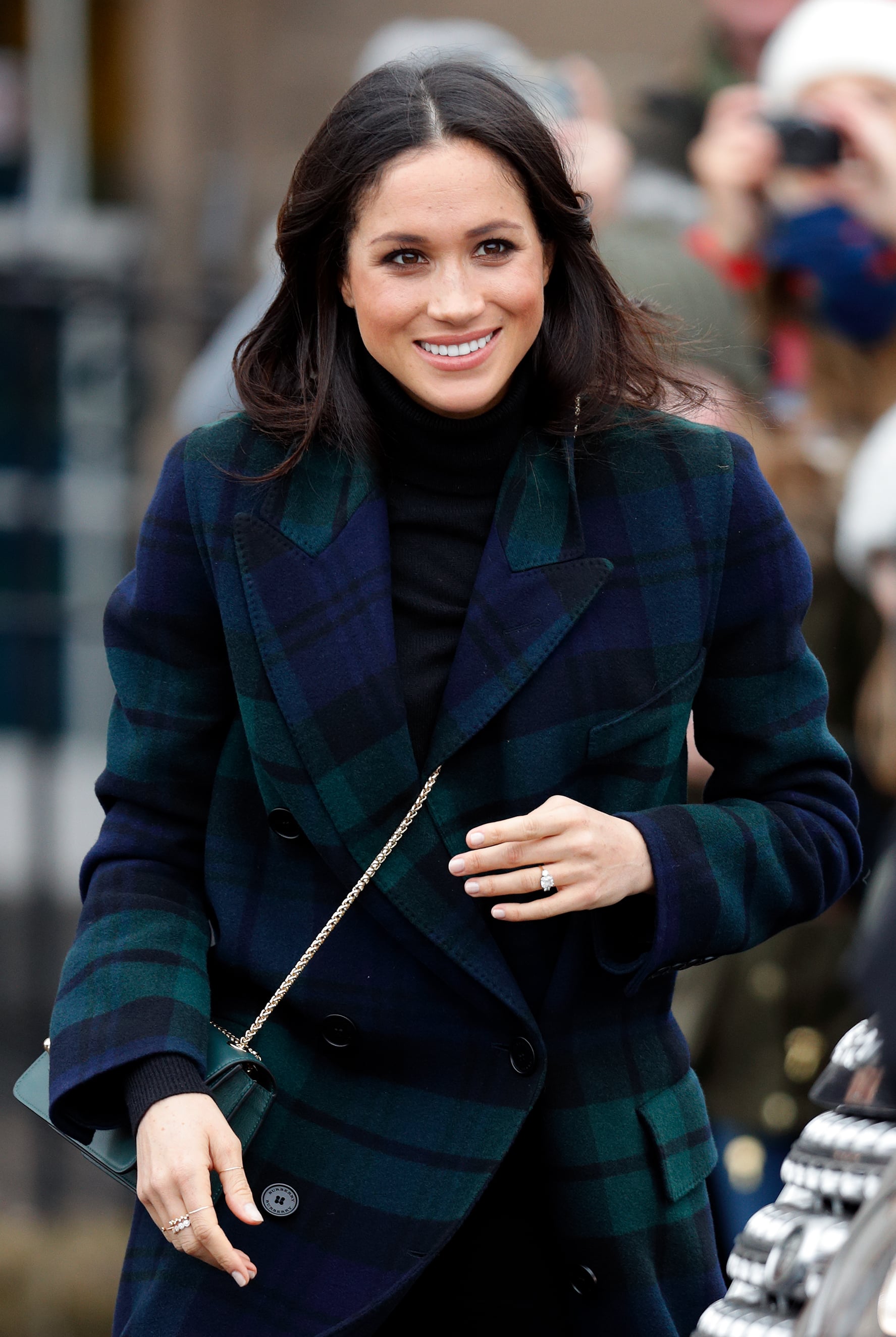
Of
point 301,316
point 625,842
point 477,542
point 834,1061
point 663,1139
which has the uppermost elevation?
point 301,316

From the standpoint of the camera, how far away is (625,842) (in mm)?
1773

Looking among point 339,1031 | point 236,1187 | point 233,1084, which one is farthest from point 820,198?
point 236,1187

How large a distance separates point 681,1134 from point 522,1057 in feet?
0.71

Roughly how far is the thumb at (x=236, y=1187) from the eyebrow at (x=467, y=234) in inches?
35.8

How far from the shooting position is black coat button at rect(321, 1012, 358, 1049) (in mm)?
1910

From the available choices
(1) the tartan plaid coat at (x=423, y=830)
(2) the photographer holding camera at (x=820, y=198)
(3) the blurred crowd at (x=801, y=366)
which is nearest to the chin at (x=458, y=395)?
(1) the tartan plaid coat at (x=423, y=830)

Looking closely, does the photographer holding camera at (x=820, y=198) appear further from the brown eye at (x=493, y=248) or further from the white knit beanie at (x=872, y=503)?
the brown eye at (x=493, y=248)

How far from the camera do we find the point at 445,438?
76.6 inches

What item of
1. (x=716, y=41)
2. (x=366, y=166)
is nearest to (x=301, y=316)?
(x=366, y=166)

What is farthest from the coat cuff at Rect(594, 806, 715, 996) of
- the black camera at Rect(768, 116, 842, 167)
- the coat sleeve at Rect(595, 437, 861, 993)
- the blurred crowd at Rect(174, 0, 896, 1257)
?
the black camera at Rect(768, 116, 842, 167)

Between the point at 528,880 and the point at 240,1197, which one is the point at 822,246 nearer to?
the point at 528,880

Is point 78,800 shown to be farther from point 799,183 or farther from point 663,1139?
point 663,1139

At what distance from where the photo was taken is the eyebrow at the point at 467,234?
1.82 meters

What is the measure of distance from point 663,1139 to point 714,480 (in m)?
0.70
